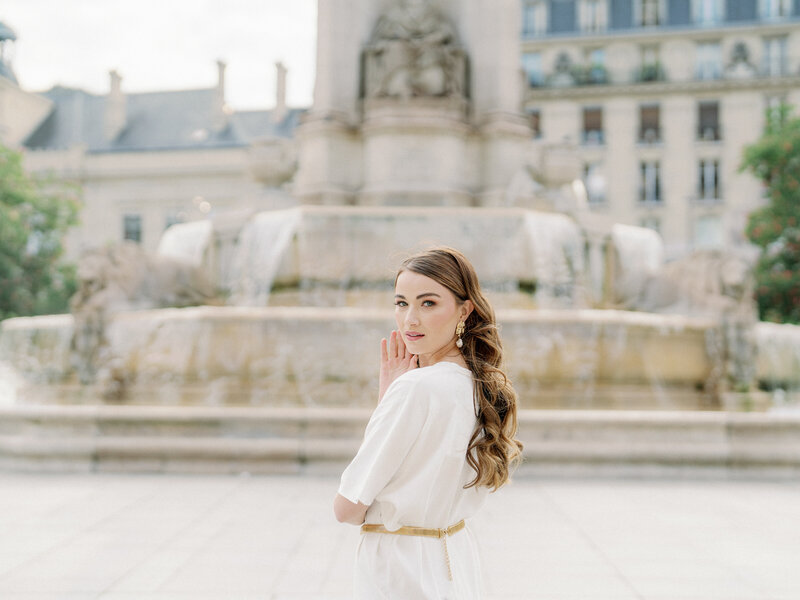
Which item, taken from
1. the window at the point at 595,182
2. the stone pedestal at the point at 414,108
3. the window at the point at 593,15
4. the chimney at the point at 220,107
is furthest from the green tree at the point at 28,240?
the window at the point at 593,15

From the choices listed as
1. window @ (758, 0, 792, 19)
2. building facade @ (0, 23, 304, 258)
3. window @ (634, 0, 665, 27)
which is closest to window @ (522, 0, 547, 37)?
window @ (634, 0, 665, 27)

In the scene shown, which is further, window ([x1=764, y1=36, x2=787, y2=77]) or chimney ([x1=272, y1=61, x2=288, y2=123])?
chimney ([x1=272, y1=61, x2=288, y2=123])

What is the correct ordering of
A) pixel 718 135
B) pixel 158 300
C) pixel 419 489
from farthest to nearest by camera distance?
pixel 718 135 → pixel 158 300 → pixel 419 489

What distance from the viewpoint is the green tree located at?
29.5 metres

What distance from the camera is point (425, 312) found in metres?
1.80

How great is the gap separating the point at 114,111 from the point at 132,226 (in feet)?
27.4

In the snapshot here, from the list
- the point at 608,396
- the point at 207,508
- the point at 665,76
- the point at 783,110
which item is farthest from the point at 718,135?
the point at 207,508

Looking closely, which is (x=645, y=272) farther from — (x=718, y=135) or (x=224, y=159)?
(x=224, y=159)

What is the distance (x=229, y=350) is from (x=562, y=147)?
20.6ft

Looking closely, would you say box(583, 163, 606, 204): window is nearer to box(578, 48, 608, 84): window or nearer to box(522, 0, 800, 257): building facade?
box(522, 0, 800, 257): building facade

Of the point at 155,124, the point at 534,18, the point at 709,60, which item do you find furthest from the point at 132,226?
the point at 709,60

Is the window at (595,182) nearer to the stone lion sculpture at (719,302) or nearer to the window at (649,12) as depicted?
the window at (649,12)

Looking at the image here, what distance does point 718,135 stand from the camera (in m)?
42.1

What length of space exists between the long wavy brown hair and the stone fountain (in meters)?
3.95
